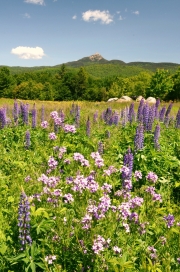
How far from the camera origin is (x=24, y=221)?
2527 millimetres

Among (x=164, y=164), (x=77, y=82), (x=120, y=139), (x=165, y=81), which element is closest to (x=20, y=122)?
(x=120, y=139)

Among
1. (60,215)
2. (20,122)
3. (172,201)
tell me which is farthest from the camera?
(20,122)

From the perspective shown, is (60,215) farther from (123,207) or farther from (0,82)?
(0,82)

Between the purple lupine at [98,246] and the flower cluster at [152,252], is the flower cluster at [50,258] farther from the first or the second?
the flower cluster at [152,252]

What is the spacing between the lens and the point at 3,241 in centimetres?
296

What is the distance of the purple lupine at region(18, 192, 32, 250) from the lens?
2.41 meters

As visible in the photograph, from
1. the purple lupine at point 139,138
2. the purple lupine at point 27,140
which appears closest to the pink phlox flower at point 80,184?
the purple lupine at point 139,138

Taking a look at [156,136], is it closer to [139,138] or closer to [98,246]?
[139,138]

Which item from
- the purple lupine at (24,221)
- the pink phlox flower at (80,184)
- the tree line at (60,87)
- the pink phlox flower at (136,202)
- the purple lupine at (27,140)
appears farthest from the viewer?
the tree line at (60,87)

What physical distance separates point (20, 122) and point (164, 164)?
4.90 meters

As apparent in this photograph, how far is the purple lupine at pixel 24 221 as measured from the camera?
2.41 meters

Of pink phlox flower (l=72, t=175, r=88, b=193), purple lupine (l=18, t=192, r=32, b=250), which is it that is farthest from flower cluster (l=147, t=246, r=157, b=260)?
purple lupine (l=18, t=192, r=32, b=250)

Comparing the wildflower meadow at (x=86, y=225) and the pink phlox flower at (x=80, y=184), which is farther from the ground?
the pink phlox flower at (x=80, y=184)

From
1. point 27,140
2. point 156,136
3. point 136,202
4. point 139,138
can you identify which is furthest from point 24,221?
point 156,136
